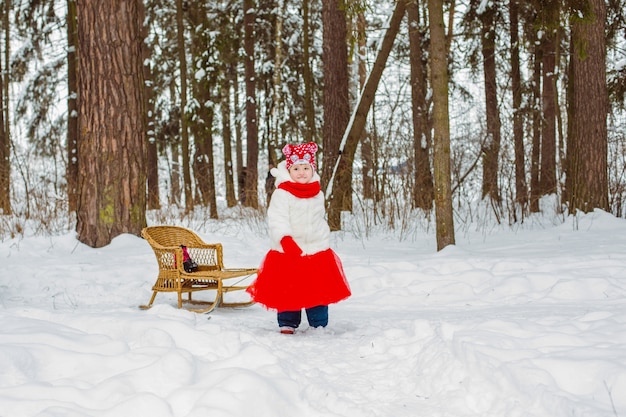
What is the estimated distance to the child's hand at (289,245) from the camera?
14.5 ft

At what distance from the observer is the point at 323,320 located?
4.65 meters

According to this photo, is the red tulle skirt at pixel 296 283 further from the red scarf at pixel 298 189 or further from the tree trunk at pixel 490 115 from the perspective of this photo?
the tree trunk at pixel 490 115

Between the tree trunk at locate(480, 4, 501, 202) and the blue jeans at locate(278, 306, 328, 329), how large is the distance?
6.67m

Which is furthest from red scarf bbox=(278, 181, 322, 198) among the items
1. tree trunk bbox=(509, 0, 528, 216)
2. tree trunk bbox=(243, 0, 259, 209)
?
tree trunk bbox=(243, 0, 259, 209)

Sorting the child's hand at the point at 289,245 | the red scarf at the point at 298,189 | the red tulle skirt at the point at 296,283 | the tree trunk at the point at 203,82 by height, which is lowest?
the red tulle skirt at the point at 296,283

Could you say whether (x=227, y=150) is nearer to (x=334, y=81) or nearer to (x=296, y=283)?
(x=334, y=81)

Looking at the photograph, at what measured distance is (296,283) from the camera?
4453mm

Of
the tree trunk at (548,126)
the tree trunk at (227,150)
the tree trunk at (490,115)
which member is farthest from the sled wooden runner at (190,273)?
the tree trunk at (227,150)

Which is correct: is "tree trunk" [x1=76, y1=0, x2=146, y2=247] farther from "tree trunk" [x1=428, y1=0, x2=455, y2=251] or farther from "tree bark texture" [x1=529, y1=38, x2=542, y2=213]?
"tree bark texture" [x1=529, y1=38, x2=542, y2=213]

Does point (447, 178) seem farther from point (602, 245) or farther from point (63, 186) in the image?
point (63, 186)

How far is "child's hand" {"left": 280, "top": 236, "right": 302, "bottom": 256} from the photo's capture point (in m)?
4.42

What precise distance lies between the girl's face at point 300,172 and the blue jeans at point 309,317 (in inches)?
39.3

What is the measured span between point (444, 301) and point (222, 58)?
41.8 feet

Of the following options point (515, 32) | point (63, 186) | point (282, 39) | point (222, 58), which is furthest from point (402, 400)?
point (282, 39)
